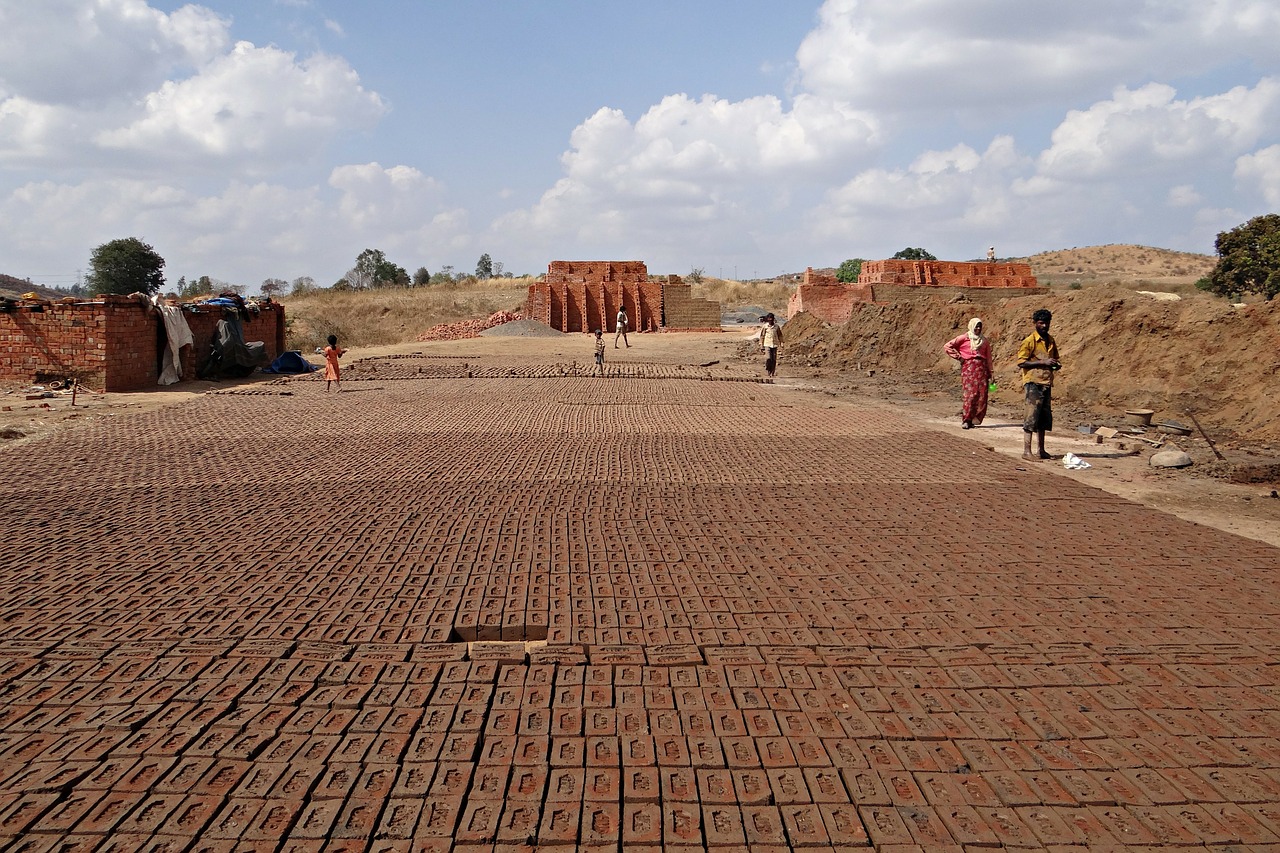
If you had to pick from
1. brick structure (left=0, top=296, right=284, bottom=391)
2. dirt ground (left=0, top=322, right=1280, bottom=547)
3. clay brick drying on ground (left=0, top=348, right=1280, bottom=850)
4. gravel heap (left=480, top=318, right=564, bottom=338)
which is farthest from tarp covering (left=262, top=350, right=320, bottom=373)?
clay brick drying on ground (left=0, top=348, right=1280, bottom=850)

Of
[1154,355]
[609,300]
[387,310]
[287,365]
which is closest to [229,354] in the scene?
[287,365]

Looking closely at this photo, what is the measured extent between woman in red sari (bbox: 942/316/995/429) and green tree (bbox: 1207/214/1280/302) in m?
22.9

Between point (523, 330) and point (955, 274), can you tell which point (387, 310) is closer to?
point (523, 330)

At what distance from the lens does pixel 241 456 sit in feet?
25.9

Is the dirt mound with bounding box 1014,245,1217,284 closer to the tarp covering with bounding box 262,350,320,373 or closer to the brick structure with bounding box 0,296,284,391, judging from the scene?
the tarp covering with bounding box 262,350,320,373

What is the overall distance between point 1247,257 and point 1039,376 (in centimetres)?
2655

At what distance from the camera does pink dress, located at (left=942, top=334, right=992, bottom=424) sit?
10102 millimetres

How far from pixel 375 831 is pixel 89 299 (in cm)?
1325

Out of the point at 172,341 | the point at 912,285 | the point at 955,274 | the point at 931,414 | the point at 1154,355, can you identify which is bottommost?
the point at 931,414

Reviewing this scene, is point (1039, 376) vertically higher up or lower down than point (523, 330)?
lower down

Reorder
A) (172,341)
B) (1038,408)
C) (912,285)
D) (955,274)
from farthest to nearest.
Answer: (955,274)
(912,285)
(172,341)
(1038,408)

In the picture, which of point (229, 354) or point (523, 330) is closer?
point (229, 354)

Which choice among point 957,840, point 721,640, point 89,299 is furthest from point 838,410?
point 89,299

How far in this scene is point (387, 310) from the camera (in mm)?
36594
